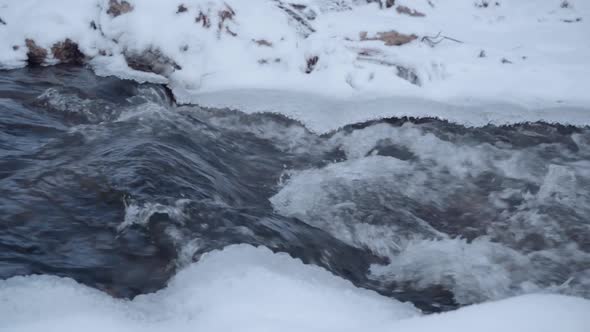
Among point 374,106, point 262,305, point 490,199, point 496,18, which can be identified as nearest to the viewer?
point 262,305

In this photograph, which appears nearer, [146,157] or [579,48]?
[146,157]

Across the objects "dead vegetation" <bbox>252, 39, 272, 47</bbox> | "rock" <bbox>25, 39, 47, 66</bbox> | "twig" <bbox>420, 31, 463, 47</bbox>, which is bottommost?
"rock" <bbox>25, 39, 47, 66</bbox>

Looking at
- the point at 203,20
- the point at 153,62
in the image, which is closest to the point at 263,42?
the point at 203,20

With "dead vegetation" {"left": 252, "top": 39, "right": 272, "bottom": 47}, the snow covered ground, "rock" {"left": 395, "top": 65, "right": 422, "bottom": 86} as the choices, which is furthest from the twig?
"dead vegetation" {"left": 252, "top": 39, "right": 272, "bottom": 47}

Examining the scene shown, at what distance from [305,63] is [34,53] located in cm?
290

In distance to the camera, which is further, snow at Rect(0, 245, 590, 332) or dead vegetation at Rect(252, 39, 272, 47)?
dead vegetation at Rect(252, 39, 272, 47)

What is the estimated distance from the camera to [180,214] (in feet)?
9.92

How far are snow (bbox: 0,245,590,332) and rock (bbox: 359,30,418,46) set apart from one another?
4128 mm

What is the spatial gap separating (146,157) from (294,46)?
2.53 metres

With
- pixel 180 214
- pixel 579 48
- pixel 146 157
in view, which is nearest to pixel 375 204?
pixel 180 214

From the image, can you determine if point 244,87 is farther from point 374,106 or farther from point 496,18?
point 496,18

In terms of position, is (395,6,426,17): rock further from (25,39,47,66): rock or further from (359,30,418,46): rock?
(25,39,47,66): rock

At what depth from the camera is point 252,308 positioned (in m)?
2.03

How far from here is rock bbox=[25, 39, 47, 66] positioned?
5.46 meters
